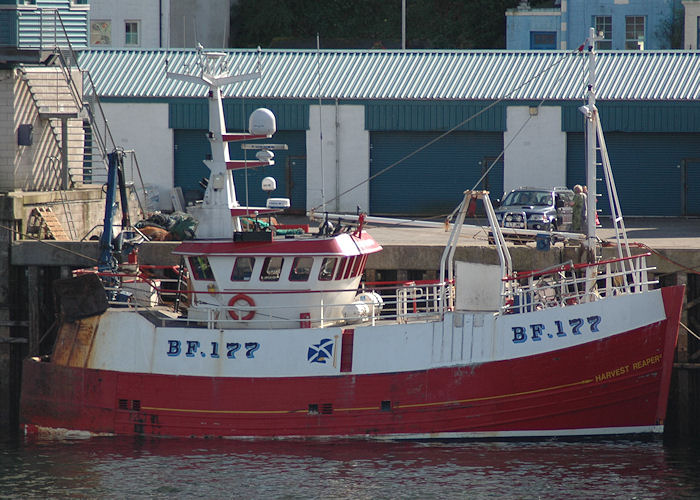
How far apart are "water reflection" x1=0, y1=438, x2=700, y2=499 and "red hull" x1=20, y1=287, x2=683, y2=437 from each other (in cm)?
30

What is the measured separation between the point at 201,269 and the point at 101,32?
30.0m

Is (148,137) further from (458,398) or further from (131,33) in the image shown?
(458,398)

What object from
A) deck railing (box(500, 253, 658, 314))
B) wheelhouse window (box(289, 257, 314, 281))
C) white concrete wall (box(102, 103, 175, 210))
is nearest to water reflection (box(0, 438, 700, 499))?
deck railing (box(500, 253, 658, 314))

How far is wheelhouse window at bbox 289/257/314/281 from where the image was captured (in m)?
20.1

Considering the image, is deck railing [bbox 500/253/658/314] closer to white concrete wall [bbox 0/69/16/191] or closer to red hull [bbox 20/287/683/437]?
red hull [bbox 20/287/683/437]

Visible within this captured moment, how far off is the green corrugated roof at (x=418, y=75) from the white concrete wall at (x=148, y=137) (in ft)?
1.65

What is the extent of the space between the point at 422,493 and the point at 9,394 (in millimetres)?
9859

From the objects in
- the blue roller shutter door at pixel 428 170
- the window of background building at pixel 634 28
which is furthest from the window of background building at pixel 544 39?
the blue roller shutter door at pixel 428 170

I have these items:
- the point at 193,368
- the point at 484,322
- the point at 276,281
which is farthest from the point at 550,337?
the point at 193,368

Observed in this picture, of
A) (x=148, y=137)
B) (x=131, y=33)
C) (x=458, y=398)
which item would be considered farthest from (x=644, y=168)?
(x=131, y=33)

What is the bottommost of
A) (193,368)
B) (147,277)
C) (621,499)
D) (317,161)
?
(621,499)

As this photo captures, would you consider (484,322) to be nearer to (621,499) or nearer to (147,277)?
(621,499)

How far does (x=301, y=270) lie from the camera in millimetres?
20125

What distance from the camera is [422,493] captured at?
17047mm
